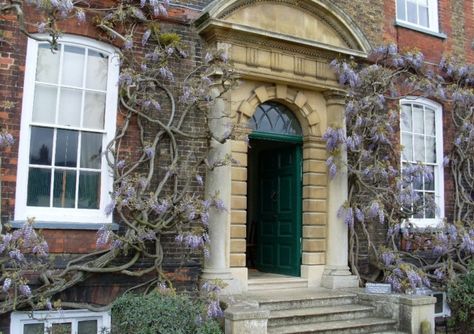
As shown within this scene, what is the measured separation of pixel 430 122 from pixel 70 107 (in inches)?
288

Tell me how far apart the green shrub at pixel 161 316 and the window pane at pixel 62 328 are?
0.64m

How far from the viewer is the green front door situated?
31.3 ft

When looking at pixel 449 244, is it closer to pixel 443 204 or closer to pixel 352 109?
pixel 443 204

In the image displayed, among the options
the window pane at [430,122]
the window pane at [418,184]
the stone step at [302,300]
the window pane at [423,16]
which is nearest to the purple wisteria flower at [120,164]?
the stone step at [302,300]

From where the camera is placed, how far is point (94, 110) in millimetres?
7648

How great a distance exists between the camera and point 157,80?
7.89m

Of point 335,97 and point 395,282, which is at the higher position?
point 335,97

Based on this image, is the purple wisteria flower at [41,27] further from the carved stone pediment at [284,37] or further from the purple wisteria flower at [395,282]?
the purple wisteria flower at [395,282]

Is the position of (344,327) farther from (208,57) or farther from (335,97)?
(208,57)

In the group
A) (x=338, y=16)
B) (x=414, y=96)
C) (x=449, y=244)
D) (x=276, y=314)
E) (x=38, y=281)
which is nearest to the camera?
(x=38, y=281)

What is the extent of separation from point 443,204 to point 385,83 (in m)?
3.04

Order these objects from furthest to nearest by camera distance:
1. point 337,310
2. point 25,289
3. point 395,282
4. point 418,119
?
1. point 418,119
2. point 395,282
3. point 337,310
4. point 25,289

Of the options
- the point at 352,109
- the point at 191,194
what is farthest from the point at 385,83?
the point at 191,194

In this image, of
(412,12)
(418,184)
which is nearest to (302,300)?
(418,184)
